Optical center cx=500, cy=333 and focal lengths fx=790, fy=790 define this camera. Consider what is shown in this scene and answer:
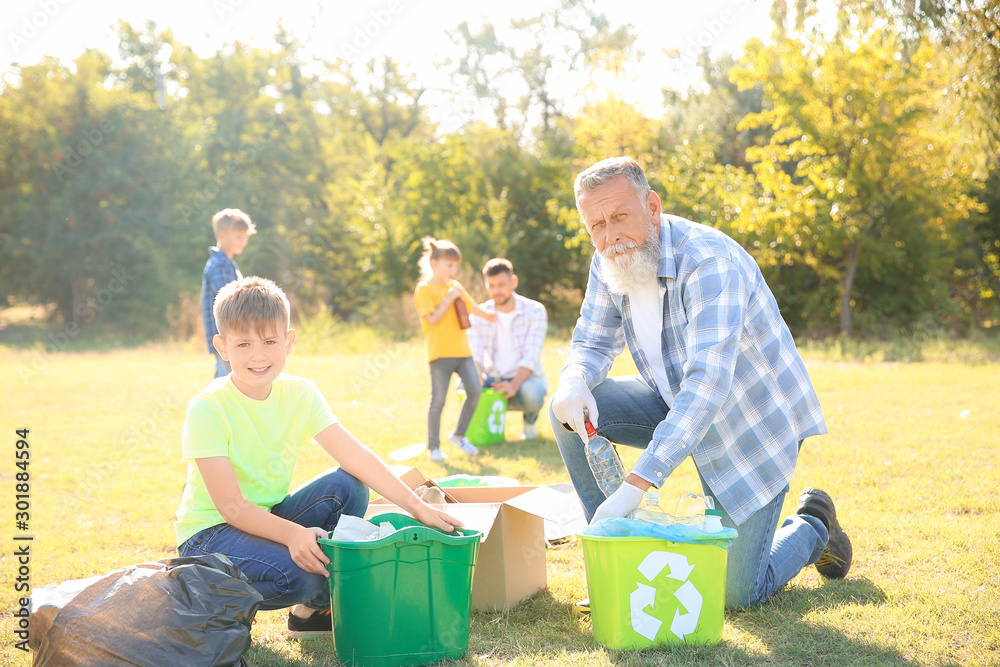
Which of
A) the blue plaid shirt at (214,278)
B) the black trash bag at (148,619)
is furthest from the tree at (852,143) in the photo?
the black trash bag at (148,619)

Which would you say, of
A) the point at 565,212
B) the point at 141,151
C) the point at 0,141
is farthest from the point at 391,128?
the point at 565,212

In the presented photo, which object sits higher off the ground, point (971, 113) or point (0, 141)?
point (0, 141)

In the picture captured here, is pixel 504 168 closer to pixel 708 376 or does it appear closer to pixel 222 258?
pixel 222 258

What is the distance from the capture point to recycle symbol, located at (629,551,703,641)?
236 cm

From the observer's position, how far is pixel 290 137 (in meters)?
26.5

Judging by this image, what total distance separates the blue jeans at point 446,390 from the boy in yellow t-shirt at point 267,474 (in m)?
3.06

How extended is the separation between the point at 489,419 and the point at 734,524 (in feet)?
11.7

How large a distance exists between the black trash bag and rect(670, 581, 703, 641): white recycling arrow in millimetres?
1236

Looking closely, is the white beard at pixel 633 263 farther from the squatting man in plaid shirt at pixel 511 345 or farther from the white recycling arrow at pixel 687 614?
the squatting man in plaid shirt at pixel 511 345

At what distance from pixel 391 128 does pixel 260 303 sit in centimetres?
2730

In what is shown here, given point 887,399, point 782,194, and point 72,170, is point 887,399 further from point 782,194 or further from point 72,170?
point 72,170

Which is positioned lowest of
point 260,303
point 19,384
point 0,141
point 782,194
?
point 19,384

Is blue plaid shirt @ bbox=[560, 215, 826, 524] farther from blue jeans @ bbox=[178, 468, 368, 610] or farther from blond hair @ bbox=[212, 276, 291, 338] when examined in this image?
blond hair @ bbox=[212, 276, 291, 338]

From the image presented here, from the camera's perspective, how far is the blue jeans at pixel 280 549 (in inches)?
94.7
